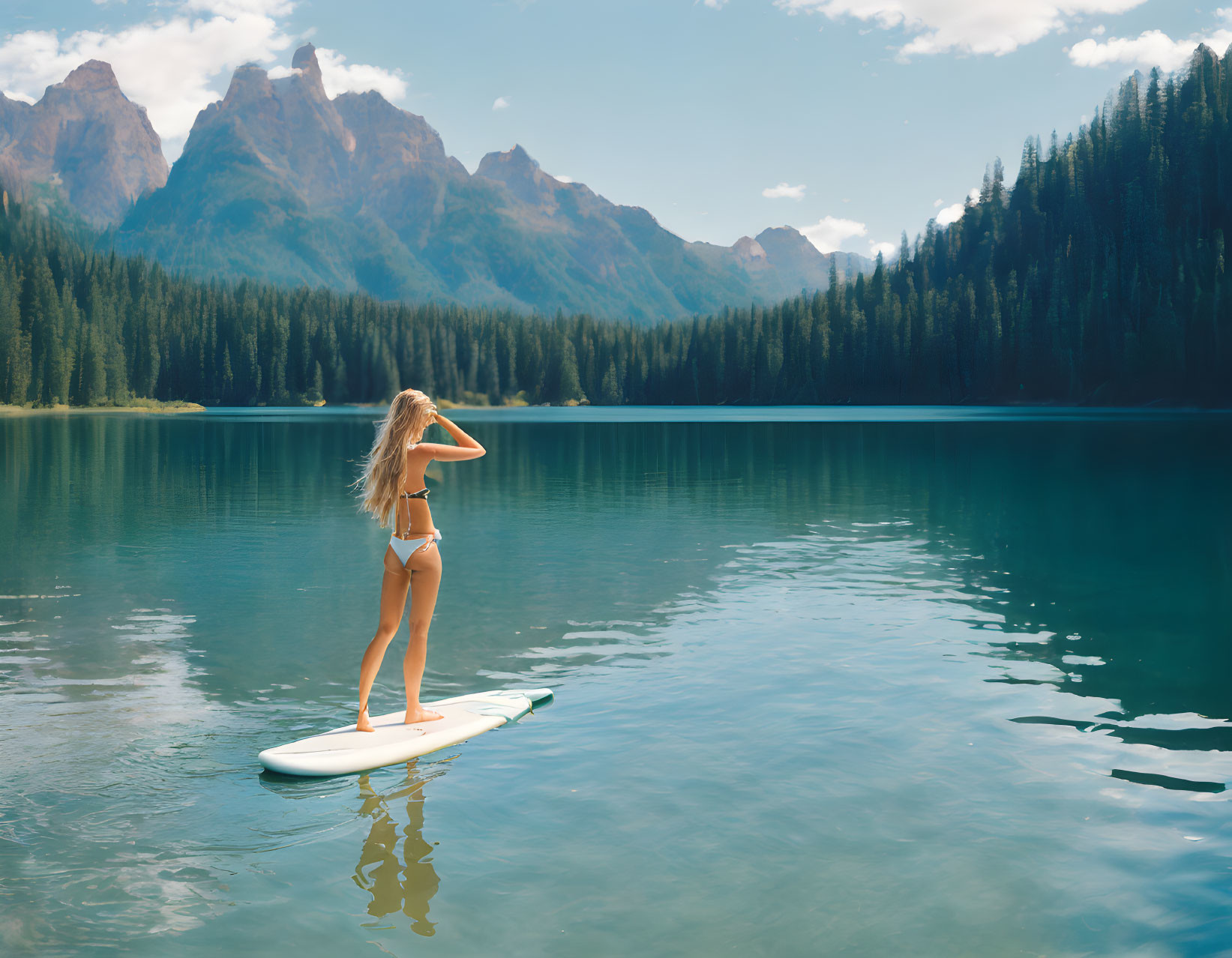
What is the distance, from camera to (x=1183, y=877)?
8758 mm

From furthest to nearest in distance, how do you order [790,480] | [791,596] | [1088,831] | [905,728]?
[790,480], [791,596], [905,728], [1088,831]

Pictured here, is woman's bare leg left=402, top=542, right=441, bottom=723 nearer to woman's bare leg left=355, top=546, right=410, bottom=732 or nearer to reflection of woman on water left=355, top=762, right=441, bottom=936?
woman's bare leg left=355, top=546, right=410, bottom=732

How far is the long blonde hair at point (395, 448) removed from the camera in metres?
11.3

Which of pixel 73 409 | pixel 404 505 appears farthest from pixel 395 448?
pixel 73 409

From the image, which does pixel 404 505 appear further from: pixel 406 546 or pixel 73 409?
pixel 73 409

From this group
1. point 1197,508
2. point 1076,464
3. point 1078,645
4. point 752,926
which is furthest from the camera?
point 1076,464

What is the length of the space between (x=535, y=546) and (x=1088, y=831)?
20.7 metres

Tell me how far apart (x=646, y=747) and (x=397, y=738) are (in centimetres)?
298

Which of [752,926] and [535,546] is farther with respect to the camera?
[535,546]

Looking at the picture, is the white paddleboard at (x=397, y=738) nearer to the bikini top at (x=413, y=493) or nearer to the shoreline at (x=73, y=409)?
the bikini top at (x=413, y=493)

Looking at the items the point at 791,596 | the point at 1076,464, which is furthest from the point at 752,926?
the point at 1076,464

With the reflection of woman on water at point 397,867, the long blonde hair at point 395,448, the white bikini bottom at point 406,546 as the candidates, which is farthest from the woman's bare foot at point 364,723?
the long blonde hair at point 395,448

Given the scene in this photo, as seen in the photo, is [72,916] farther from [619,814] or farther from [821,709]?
[821,709]

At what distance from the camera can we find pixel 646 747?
12039 mm
